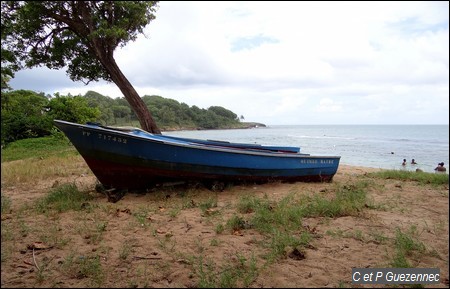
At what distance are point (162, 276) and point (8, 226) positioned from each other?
239cm

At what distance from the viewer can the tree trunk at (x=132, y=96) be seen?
920 centimetres

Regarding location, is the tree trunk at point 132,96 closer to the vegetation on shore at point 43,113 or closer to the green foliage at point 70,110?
the vegetation on shore at point 43,113

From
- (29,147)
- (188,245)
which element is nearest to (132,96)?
(29,147)

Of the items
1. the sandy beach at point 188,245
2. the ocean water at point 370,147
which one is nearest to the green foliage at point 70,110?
the sandy beach at point 188,245

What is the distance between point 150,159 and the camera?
5629 mm

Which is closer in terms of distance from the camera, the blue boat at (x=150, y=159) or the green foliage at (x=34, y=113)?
the green foliage at (x=34, y=113)

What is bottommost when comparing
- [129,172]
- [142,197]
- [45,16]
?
[142,197]

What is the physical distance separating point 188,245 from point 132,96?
290 inches

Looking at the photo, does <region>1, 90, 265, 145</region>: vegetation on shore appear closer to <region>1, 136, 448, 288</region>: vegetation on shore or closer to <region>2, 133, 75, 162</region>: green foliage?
<region>2, 133, 75, 162</region>: green foliage

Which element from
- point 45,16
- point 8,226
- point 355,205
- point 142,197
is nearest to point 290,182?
point 355,205

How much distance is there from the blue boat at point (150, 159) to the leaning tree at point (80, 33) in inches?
114

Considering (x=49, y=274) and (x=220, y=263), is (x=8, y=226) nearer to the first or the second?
(x=49, y=274)

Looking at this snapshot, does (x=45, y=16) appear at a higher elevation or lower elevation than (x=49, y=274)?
higher

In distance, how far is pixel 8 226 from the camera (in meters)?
3.66
